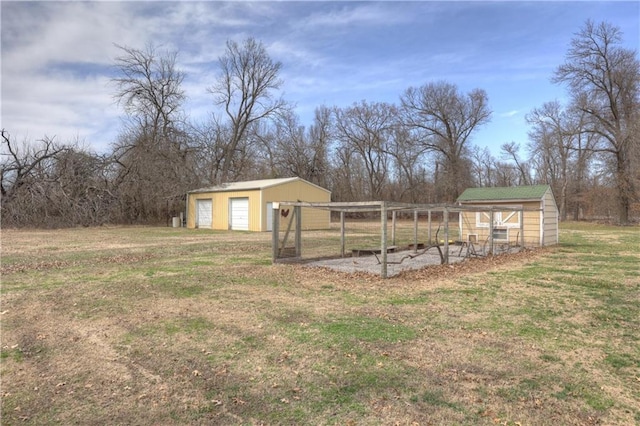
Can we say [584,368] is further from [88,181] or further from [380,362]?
[88,181]

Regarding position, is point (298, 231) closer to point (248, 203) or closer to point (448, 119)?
point (248, 203)

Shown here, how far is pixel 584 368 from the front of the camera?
405 centimetres

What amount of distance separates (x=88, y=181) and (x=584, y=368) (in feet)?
95.0

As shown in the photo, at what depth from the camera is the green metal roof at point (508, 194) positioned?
17.3 metres

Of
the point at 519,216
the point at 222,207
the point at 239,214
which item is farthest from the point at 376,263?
the point at 222,207

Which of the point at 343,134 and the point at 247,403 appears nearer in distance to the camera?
the point at 247,403

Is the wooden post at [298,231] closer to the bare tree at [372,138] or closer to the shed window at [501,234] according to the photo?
the shed window at [501,234]

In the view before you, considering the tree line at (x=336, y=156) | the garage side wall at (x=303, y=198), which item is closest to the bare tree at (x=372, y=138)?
the tree line at (x=336, y=156)

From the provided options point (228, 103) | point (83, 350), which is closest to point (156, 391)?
point (83, 350)

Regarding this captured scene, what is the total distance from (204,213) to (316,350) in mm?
24764

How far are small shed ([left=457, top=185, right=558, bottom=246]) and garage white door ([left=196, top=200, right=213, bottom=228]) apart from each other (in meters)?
16.2

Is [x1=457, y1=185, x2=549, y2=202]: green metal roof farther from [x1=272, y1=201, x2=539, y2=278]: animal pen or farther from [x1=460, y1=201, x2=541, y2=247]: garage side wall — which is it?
[x1=272, y1=201, x2=539, y2=278]: animal pen

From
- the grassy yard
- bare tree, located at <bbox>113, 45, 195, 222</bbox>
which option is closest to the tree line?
bare tree, located at <bbox>113, 45, 195, 222</bbox>

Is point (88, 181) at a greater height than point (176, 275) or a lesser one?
greater
